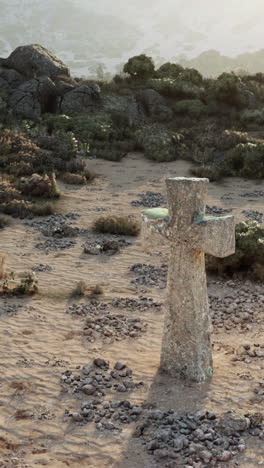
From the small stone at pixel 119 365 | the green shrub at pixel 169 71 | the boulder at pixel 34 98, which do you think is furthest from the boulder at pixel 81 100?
the small stone at pixel 119 365

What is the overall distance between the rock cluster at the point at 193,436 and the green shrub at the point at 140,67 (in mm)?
30142

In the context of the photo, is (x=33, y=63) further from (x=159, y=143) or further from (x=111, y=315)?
(x=111, y=315)

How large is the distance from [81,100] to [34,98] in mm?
2679

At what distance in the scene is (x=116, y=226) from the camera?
1220 cm

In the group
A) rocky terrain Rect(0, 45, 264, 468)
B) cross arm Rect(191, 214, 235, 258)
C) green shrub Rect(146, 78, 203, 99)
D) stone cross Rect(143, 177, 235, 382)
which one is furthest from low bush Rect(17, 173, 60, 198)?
green shrub Rect(146, 78, 203, 99)

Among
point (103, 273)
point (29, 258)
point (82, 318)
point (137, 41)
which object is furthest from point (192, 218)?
point (137, 41)

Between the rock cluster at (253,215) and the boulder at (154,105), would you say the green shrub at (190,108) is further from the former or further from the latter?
the rock cluster at (253,215)

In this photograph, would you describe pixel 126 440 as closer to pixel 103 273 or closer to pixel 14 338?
pixel 14 338

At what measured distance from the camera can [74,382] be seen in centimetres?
588

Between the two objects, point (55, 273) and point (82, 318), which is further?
point (55, 273)

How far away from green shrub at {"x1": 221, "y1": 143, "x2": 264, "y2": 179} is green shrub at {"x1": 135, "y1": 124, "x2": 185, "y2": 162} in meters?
2.85

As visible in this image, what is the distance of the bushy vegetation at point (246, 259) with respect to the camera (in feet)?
30.3

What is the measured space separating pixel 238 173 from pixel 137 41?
134027 millimetres

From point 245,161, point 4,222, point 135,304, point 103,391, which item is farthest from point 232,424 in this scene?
point 245,161
